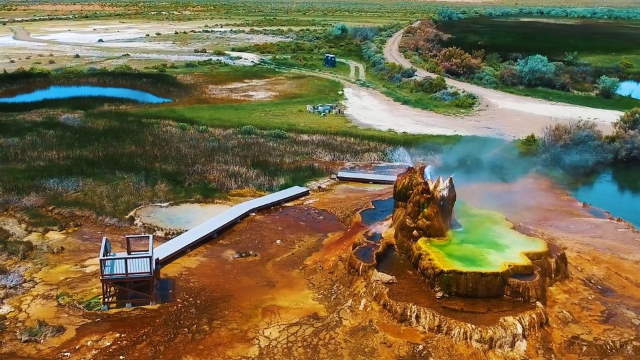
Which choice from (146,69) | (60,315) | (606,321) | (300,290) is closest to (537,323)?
(606,321)

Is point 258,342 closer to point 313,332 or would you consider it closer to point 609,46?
point 313,332

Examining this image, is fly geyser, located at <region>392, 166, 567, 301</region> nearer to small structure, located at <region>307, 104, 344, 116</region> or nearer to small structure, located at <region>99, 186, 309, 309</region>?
small structure, located at <region>99, 186, 309, 309</region>

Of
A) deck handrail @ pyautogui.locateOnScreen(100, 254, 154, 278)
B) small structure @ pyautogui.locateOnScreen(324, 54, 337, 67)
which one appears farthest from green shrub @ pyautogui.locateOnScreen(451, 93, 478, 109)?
deck handrail @ pyautogui.locateOnScreen(100, 254, 154, 278)

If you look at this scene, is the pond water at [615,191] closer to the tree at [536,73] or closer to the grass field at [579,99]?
the grass field at [579,99]

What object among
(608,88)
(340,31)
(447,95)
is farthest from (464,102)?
(340,31)

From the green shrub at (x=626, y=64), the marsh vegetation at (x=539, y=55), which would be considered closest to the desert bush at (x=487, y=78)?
the marsh vegetation at (x=539, y=55)
